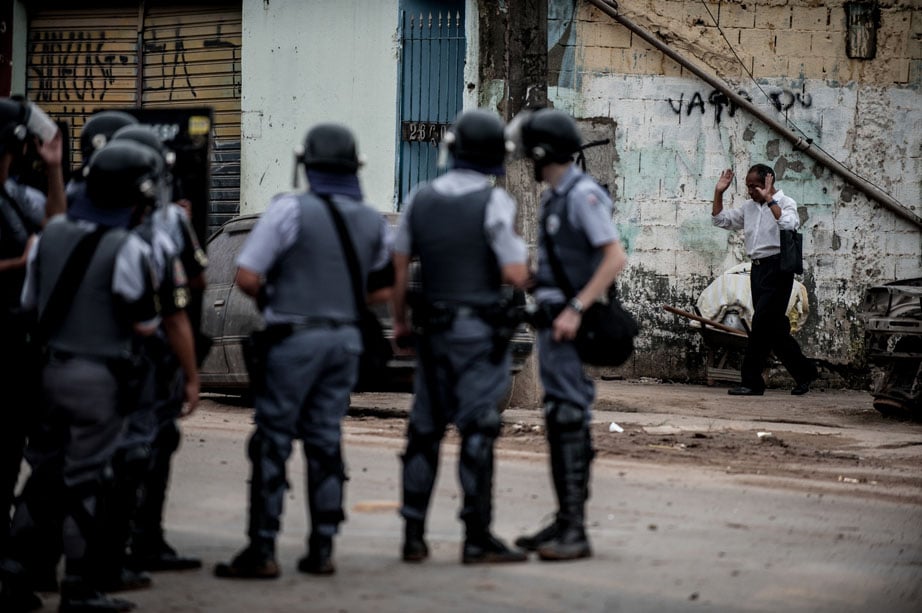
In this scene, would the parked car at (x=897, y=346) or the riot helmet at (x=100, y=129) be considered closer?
the riot helmet at (x=100, y=129)

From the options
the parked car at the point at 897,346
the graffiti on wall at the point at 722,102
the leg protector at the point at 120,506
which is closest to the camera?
the leg protector at the point at 120,506

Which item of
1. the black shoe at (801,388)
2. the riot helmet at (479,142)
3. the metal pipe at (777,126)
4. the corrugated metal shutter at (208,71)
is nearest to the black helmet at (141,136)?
the riot helmet at (479,142)

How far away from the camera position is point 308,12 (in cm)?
1822

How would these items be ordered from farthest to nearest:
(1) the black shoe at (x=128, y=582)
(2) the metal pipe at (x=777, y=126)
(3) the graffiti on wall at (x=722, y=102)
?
(3) the graffiti on wall at (x=722, y=102) → (2) the metal pipe at (x=777, y=126) → (1) the black shoe at (x=128, y=582)

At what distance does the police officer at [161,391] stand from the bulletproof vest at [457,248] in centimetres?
95

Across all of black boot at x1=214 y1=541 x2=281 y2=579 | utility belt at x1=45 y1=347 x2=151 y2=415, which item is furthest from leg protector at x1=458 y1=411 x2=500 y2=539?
utility belt at x1=45 y1=347 x2=151 y2=415

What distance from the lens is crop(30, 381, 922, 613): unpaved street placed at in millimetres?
5789

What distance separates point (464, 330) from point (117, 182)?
157 centimetres

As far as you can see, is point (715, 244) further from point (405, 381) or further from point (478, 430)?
point (478, 430)

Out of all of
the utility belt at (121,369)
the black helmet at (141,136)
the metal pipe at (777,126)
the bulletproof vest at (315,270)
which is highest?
the metal pipe at (777,126)

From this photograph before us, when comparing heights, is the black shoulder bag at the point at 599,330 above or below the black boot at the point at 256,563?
above

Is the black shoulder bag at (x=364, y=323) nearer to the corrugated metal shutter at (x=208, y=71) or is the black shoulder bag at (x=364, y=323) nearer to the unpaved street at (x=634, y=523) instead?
the unpaved street at (x=634, y=523)

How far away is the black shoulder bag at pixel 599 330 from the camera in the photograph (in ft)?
21.5

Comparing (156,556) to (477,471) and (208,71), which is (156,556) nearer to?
(477,471)
